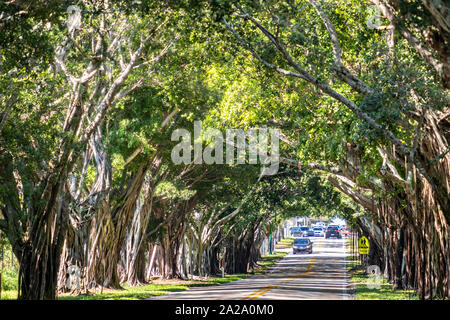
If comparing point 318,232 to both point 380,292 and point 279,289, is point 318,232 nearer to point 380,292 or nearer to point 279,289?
point 279,289

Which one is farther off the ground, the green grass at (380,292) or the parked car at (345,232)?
the parked car at (345,232)

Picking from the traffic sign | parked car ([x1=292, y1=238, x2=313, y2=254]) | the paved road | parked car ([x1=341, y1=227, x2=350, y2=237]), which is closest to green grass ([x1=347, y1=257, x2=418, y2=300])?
the paved road

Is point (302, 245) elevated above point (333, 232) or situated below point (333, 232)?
below

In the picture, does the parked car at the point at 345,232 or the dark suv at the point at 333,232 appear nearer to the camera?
the dark suv at the point at 333,232

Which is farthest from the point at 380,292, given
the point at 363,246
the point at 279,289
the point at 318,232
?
the point at 318,232

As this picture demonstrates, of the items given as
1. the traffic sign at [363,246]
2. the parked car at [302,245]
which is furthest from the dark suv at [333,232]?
the traffic sign at [363,246]

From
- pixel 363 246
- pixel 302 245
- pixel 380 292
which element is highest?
pixel 363 246

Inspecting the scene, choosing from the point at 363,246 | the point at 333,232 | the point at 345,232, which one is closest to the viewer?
the point at 363,246

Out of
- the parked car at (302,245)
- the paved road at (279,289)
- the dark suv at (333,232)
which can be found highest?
the dark suv at (333,232)

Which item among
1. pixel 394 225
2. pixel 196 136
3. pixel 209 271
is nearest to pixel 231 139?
pixel 196 136

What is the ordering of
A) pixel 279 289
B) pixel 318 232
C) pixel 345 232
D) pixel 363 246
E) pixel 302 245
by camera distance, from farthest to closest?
1. pixel 318 232
2. pixel 345 232
3. pixel 302 245
4. pixel 363 246
5. pixel 279 289

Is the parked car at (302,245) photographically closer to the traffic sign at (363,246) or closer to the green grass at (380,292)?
the green grass at (380,292)

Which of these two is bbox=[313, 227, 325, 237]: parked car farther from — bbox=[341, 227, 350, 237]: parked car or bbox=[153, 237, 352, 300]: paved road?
bbox=[153, 237, 352, 300]: paved road

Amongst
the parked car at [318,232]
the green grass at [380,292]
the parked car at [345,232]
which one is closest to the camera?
the green grass at [380,292]
